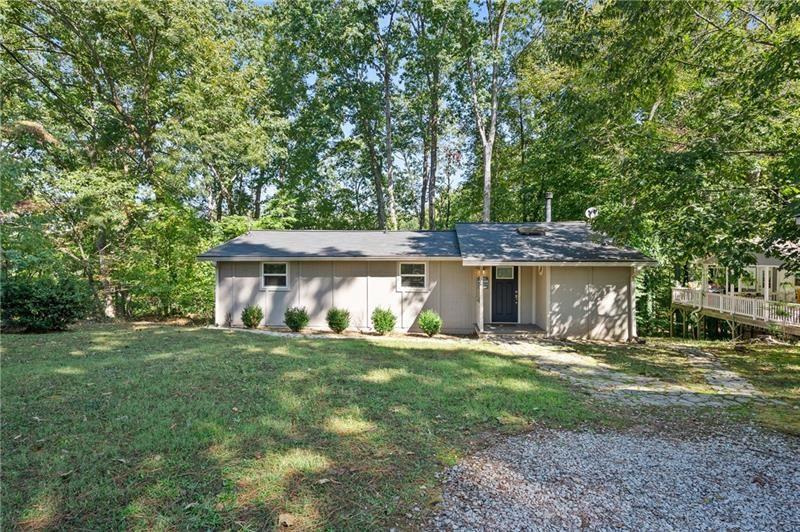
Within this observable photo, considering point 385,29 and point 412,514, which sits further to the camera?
point 385,29

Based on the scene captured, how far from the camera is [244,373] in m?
6.13

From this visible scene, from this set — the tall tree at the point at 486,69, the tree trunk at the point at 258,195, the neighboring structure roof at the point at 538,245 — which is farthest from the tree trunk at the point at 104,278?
the tall tree at the point at 486,69

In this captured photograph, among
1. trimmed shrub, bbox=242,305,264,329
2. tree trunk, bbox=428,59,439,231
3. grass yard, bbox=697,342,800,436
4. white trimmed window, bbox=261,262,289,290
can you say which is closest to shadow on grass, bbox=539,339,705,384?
grass yard, bbox=697,342,800,436

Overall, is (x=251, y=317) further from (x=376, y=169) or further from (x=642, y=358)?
(x=376, y=169)

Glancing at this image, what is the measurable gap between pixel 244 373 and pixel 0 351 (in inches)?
202

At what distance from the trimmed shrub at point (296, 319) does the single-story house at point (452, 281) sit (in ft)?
1.93

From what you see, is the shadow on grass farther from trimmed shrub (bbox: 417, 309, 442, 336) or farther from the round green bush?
the round green bush

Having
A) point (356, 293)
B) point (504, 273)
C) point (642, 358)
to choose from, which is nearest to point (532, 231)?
point (504, 273)

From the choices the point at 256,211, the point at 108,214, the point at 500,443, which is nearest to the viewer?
the point at 500,443

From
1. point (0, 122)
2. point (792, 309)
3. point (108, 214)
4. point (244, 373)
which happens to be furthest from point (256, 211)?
point (792, 309)

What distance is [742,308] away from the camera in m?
12.2

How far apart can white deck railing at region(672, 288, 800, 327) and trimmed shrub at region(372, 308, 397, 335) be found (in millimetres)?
10677

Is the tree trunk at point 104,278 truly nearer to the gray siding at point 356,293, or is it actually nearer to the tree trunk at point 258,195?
the gray siding at point 356,293

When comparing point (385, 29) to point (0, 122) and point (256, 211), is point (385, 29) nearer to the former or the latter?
point (256, 211)
